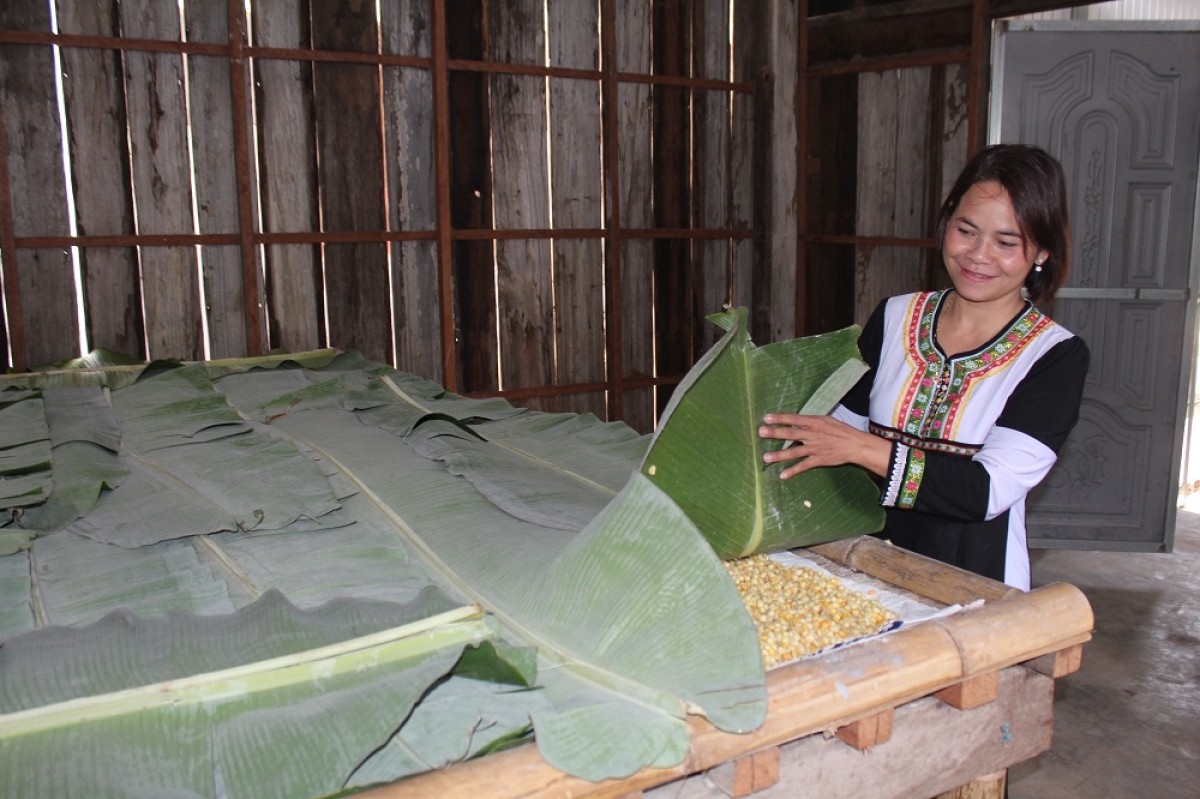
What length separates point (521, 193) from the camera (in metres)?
4.52

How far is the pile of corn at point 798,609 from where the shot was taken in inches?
53.6

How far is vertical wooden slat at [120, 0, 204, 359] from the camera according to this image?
3762 millimetres

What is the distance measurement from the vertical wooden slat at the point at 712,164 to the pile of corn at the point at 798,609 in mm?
3416

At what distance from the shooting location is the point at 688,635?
1.11 m

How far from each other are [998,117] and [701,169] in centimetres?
140

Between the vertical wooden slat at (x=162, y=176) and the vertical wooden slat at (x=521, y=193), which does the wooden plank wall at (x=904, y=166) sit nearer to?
the vertical wooden slat at (x=521, y=193)

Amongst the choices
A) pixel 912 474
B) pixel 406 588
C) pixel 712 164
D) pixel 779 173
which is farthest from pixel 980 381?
pixel 712 164

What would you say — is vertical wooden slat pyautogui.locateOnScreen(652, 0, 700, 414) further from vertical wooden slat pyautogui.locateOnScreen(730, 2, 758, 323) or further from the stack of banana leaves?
the stack of banana leaves

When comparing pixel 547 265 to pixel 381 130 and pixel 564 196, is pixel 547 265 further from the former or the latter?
pixel 381 130

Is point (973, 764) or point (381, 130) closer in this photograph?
point (973, 764)

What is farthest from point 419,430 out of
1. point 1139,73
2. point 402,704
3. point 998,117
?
point 1139,73

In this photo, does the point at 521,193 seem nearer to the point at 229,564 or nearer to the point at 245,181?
the point at 245,181

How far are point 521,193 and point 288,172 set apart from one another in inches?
39.4

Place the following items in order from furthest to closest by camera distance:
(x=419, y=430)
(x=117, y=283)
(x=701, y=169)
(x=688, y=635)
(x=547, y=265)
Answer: (x=701, y=169)
(x=547, y=265)
(x=117, y=283)
(x=419, y=430)
(x=688, y=635)
